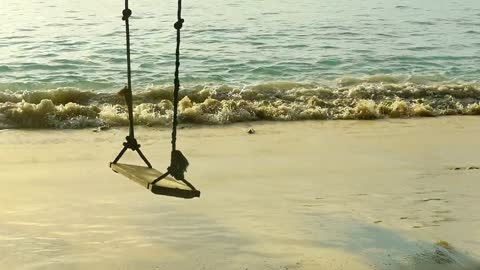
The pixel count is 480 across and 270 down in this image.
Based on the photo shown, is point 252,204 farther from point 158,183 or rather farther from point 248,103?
point 248,103

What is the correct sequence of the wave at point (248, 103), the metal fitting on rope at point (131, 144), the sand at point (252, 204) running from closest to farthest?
the sand at point (252, 204) < the metal fitting on rope at point (131, 144) < the wave at point (248, 103)

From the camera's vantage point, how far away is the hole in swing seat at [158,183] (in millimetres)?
3443

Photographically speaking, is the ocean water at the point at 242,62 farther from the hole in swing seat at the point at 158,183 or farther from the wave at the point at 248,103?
the hole in swing seat at the point at 158,183

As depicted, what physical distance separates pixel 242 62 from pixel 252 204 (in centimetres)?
849

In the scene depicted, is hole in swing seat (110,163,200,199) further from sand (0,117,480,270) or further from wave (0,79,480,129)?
wave (0,79,480,129)

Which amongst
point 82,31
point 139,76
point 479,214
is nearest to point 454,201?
point 479,214

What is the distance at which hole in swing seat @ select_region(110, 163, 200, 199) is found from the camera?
3443mm

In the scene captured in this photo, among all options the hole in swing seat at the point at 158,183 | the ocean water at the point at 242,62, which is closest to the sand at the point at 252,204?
the hole in swing seat at the point at 158,183

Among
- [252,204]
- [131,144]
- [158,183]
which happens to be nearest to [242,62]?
[252,204]

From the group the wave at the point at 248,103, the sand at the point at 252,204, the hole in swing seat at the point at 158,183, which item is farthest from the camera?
the wave at the point at 248,103

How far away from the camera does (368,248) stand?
382cm

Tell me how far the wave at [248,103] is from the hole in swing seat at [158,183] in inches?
169

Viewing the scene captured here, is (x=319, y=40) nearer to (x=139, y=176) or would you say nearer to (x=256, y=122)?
(x=256, y=122)

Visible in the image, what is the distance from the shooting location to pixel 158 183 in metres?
3.51
